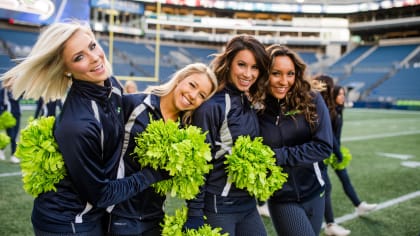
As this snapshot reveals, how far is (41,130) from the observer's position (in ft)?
5.35

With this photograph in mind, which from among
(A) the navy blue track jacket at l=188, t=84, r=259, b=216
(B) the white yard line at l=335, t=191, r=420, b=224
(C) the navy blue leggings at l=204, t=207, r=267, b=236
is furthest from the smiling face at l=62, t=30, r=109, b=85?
(B) the white yard line at l=335, t=191, r=420, b=224

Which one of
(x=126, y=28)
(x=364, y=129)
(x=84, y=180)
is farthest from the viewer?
(x=126, y=28)

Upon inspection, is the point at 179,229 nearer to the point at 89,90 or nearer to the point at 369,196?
the point at 89,90

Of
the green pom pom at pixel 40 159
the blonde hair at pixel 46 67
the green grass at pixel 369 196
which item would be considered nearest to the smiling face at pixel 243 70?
the blonde hair at pixel 46 67

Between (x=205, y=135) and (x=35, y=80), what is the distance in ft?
2.57

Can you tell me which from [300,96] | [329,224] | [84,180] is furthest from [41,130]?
[329,224]

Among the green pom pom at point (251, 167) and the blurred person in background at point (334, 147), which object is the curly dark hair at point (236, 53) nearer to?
the green pom pom at point (251, 167)

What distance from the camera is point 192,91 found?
1.96 m

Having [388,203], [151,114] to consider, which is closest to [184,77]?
[151,114]

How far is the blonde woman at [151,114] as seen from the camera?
176 centimetres

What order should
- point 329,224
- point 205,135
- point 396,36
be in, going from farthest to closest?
point 396,36, point 329,224, point 205,135

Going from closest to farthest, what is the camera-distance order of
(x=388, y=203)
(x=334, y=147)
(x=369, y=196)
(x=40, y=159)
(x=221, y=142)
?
(x=40, y=159)
(x=221, y=142)
(x=334, y=147)
(x=388, y=203)
(x=369, y=196)

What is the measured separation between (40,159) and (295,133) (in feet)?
4.70

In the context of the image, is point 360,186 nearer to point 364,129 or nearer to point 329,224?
point 329,224
